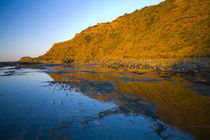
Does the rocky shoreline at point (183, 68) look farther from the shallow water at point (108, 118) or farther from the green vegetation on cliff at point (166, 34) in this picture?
the shallow water at point (108, 118)

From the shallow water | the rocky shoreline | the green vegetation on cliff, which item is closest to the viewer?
the shallow water

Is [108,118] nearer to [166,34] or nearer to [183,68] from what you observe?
[183,68]

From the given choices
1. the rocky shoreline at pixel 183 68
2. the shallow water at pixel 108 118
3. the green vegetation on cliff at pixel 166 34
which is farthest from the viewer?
the green vegetation on cliff at pixel 166 34

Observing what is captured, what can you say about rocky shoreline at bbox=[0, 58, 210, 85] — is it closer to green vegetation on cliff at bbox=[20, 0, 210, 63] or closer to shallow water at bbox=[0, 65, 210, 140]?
green vegetation on cliff at bbox=[20, 0, 210, 63]

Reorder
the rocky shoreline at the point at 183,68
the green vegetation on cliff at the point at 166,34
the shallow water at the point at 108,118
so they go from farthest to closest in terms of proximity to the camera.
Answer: the green vegetation on cliff at the point at 166,34, the rocky shoreline at the point at 183,68, the shallow water at the point at 108,118

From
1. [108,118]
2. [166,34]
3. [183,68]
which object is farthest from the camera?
[166,34]

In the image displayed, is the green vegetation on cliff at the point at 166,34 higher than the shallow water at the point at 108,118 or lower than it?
higher

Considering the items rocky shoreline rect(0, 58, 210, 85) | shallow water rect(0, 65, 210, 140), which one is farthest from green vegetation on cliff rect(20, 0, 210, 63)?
shallow water rect(0, 65, 210, 140)

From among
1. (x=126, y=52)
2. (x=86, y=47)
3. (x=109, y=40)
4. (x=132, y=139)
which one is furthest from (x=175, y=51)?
(x=86, y=47)

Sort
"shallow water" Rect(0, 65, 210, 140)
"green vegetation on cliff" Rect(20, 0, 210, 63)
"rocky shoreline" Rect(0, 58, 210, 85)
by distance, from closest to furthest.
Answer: "shallow water" Rect(0, 65, 210, 140)
"rocky shoreline" Rect(0, 58, 210, 85)
"green vegetation on cliff" Rect(20, 0, 210, 63)

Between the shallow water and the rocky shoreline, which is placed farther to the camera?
the rocky shoreline

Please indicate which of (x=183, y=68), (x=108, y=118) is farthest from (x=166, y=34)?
(x=108, y=118)

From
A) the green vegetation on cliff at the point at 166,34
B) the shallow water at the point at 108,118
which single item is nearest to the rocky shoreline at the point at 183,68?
the green vegetation on cliff at the point at 166,34

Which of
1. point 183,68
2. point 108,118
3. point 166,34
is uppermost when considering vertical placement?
point 166,34
